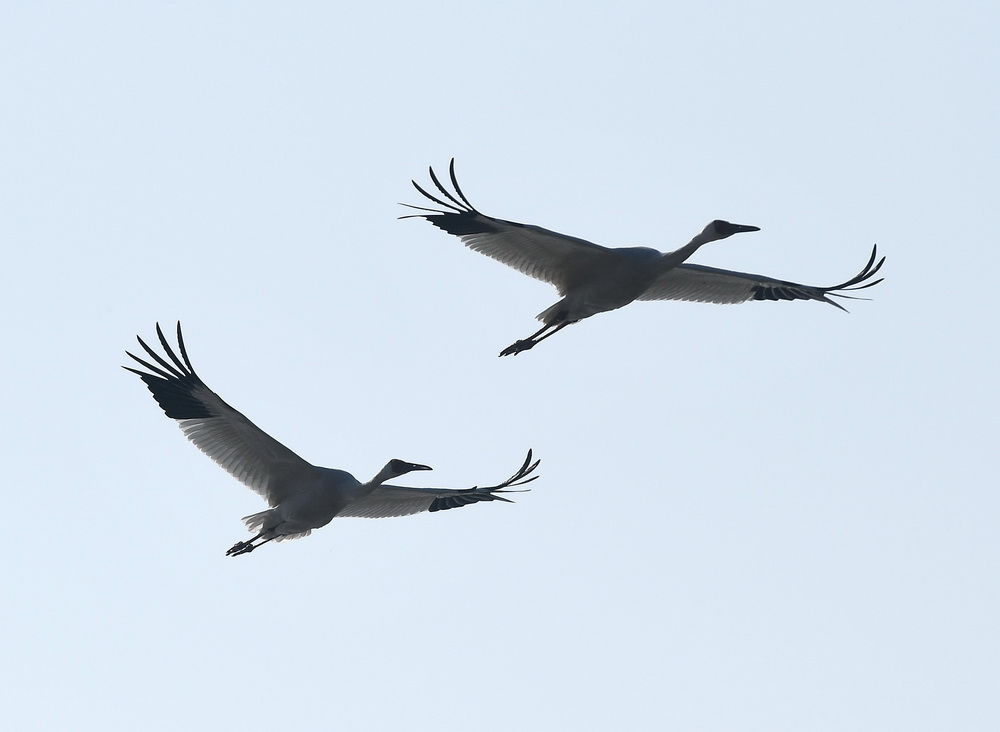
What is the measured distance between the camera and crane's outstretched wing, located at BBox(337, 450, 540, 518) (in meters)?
17.6

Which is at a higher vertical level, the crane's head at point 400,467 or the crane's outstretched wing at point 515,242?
the crane's outstretched wing at point 515,242

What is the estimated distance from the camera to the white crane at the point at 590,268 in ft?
54.1

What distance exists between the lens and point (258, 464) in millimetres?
16453

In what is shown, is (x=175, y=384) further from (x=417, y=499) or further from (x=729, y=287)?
(x=729, y=287)

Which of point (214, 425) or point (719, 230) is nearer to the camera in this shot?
point (214, 425)

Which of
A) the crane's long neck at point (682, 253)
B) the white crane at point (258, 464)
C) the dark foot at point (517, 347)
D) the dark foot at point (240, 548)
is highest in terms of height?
the crane's long neck at point (682, 253)

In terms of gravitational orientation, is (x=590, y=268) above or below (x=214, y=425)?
above

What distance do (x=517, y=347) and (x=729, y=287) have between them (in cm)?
283

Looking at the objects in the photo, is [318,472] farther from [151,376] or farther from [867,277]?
[867,277]

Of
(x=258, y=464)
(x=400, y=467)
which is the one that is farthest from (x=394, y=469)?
(x=258, y=464)

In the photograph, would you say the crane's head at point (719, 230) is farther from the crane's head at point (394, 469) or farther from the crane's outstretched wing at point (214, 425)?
the crane's outstretched wing at point (214, 425)

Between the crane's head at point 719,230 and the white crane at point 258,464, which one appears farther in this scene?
the crane's head at point 719,230

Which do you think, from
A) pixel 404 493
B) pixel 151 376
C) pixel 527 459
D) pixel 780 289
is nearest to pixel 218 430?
pixel 151 376

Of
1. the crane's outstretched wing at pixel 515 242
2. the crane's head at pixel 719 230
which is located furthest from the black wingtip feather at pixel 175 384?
the crane's head at pixel 719 230
